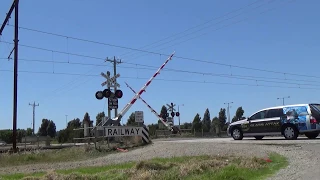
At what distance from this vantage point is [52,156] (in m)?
20.9

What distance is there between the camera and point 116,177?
1023 centimetres

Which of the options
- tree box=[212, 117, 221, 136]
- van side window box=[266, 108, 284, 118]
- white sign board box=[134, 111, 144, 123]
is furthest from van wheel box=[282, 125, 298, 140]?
tree box=[212, 117, 221, 136]

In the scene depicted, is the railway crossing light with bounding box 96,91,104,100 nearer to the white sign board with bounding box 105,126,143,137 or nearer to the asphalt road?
the white sign board with bounding box 105,126,143,137

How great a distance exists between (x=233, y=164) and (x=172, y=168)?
1872 millimetres

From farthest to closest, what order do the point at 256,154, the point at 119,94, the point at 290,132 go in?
1. the point at 119,94
2. the point at 290,132
3. the point at 256,154

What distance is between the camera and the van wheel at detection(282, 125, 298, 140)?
2053cm

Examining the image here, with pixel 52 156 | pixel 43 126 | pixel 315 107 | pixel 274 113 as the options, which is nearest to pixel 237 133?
pixel 274 113

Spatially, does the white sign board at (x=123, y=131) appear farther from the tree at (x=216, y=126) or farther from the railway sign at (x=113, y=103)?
the tree at (x=216, y=126)

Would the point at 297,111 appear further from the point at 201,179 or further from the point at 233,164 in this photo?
the point at 201,179

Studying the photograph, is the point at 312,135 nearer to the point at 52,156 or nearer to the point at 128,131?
the point at 128,131

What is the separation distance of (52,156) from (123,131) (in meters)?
4.43

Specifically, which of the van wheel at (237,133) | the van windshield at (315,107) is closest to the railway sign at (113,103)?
the van wheel at (237,133)

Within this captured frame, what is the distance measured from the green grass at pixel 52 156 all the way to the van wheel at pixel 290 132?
30.7 feet

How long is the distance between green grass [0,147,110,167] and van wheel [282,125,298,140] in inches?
368
